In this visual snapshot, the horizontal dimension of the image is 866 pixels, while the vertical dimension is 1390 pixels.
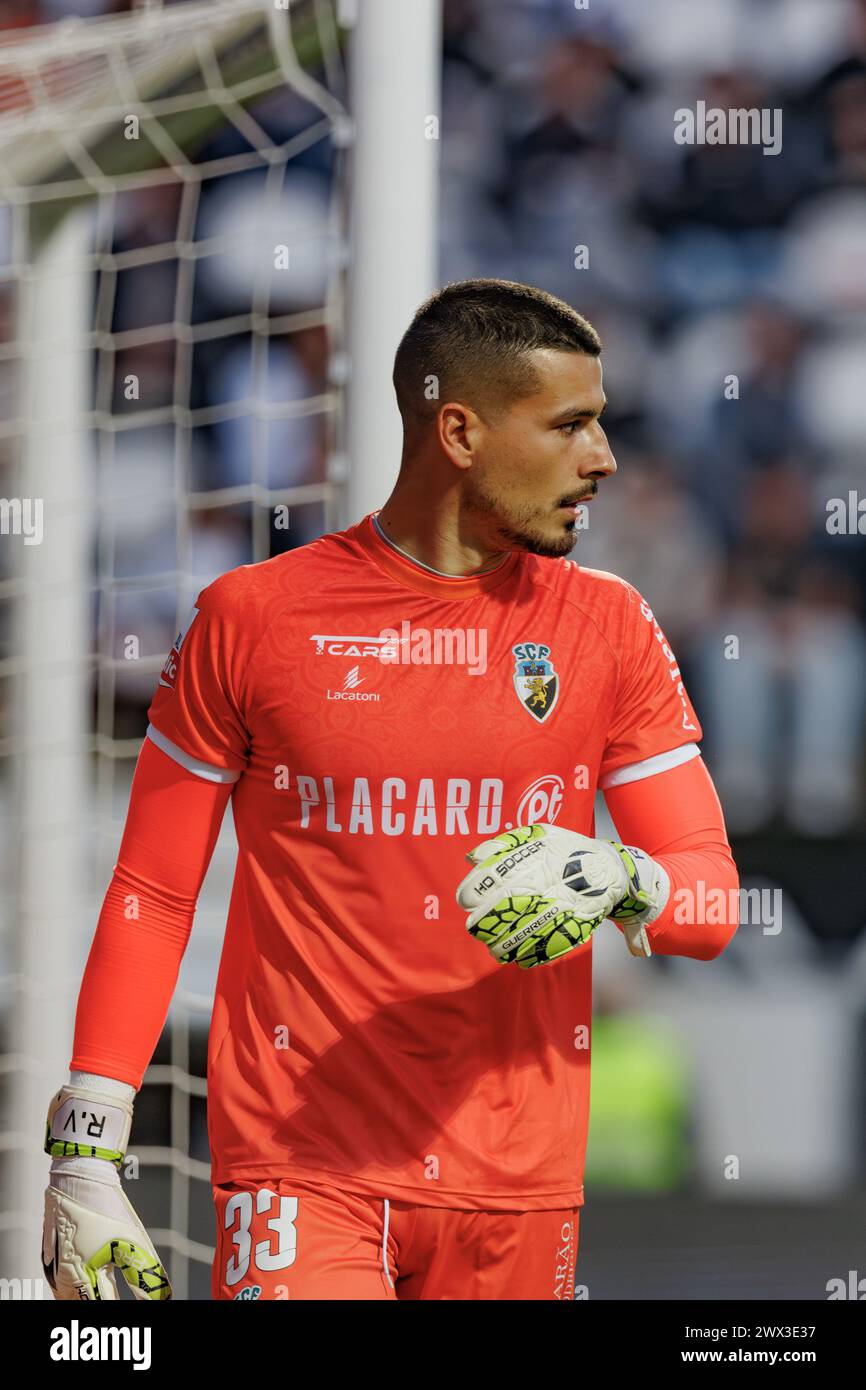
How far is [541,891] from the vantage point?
1941 millimetres

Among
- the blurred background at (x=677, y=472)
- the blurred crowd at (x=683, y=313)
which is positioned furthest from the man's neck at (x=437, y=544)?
the blurred crowd at (x=683, y=313)

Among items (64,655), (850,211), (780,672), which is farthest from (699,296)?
(64,655)

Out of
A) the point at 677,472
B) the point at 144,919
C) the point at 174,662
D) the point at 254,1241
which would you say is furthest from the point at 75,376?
the point at 677,472

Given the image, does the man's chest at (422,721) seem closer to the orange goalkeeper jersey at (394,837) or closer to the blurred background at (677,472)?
the orange goalkeeper jersey at (394,837)

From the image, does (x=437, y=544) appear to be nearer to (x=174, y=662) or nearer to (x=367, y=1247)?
(x=174, y=662)

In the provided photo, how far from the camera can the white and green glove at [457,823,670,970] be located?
76.0 inches

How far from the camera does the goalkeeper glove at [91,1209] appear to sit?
2094 millimetres

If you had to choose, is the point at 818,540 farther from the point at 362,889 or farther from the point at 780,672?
the point at 362,889

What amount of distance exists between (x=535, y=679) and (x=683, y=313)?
284 inches

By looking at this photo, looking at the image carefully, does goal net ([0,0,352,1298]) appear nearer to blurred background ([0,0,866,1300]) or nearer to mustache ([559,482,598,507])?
mustache ([559,482,598,507])

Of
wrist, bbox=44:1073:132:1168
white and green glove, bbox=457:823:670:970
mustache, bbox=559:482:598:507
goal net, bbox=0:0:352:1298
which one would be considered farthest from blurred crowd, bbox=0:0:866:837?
white and green glove, bbox=457:823:670:970

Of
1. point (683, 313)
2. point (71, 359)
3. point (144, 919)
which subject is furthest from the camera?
point (683, 313)
